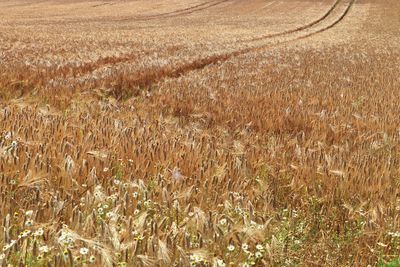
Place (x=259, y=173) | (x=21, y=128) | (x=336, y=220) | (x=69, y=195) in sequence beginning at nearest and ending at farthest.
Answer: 1. (x=69, y=195)
2. (x=336, y=220)
3. (x=259, y=173)
4. (x=21, y=128)

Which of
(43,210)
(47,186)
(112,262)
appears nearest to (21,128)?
(47,186)

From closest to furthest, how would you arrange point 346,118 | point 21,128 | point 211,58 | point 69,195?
point 69,195 → point 21,128 → point 346,118 → point 211,58

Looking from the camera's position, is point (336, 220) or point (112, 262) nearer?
point (112, 262)

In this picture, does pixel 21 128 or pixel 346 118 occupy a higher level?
pixel 21 128

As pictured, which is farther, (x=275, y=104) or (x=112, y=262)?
(x=275, y=104)

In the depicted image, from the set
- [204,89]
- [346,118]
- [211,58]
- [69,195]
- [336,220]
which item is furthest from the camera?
[211,58]

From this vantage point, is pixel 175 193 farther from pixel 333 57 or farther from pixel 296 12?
pixel 296 12

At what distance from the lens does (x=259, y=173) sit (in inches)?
136

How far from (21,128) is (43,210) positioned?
1856 mm

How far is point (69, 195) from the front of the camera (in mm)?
2484

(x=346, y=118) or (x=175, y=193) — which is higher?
(x=175, y=193)

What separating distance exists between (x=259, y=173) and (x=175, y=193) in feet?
3.39

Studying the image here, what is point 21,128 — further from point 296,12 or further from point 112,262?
point 296,12

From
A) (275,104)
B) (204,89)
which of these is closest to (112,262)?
(275,104)
